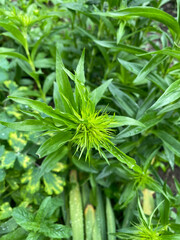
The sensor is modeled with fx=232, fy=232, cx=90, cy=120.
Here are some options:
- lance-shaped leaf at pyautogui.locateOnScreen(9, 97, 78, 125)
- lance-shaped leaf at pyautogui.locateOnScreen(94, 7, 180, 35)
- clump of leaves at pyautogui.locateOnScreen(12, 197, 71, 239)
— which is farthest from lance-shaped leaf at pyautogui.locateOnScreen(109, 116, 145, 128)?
clump of leaves at pyautogui.locateOnScreen(12, 197, 71, 239)

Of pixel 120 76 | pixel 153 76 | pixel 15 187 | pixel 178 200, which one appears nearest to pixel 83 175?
pixel 15 187

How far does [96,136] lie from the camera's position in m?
0.80

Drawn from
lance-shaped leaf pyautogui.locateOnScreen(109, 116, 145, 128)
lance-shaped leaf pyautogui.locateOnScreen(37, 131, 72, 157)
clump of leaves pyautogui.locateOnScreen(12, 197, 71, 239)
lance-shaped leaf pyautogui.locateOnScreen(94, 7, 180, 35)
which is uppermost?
lance-shaped leaf pyautogui.locateOnScreen(94, 7, 180, 35)

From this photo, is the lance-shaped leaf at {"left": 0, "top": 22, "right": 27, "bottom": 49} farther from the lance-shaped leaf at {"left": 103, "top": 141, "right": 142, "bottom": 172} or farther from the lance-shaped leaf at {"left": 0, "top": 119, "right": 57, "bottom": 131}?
the lance-shaped leaf at {"left": 103, "top": 141, "right": 142, "bottom": 172}

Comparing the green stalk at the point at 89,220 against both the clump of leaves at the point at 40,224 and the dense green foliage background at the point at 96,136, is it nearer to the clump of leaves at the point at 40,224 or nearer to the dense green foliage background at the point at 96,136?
the dense green foliage background at the point at 96,136

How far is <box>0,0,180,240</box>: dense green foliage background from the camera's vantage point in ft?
2.97

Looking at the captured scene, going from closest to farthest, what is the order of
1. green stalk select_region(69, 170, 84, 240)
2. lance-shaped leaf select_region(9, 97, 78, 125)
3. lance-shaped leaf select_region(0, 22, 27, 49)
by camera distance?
1. lance-shaped leaf select_region(9, 97, 78, 125)
2. lance-shaped leaf select_region(0, 22, 27, 49)
3. green stalk select_region(69, 170, 84, 240)

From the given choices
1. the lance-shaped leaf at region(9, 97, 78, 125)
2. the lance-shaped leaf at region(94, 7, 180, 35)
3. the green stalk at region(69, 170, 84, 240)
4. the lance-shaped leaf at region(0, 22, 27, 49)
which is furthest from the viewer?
the green stalk at region(69, 170, 84, 240)

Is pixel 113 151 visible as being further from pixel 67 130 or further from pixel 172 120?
pixel 172 120

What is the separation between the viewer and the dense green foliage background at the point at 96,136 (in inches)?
35.6

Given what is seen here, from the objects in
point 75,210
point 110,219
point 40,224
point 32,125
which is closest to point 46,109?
point 32,125

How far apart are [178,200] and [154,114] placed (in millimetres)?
493

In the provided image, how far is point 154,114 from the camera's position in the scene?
111 cm

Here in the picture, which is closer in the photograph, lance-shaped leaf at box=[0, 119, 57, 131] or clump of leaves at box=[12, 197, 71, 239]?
lance-shaped leaf at box=[0, 119, 57, 131]
